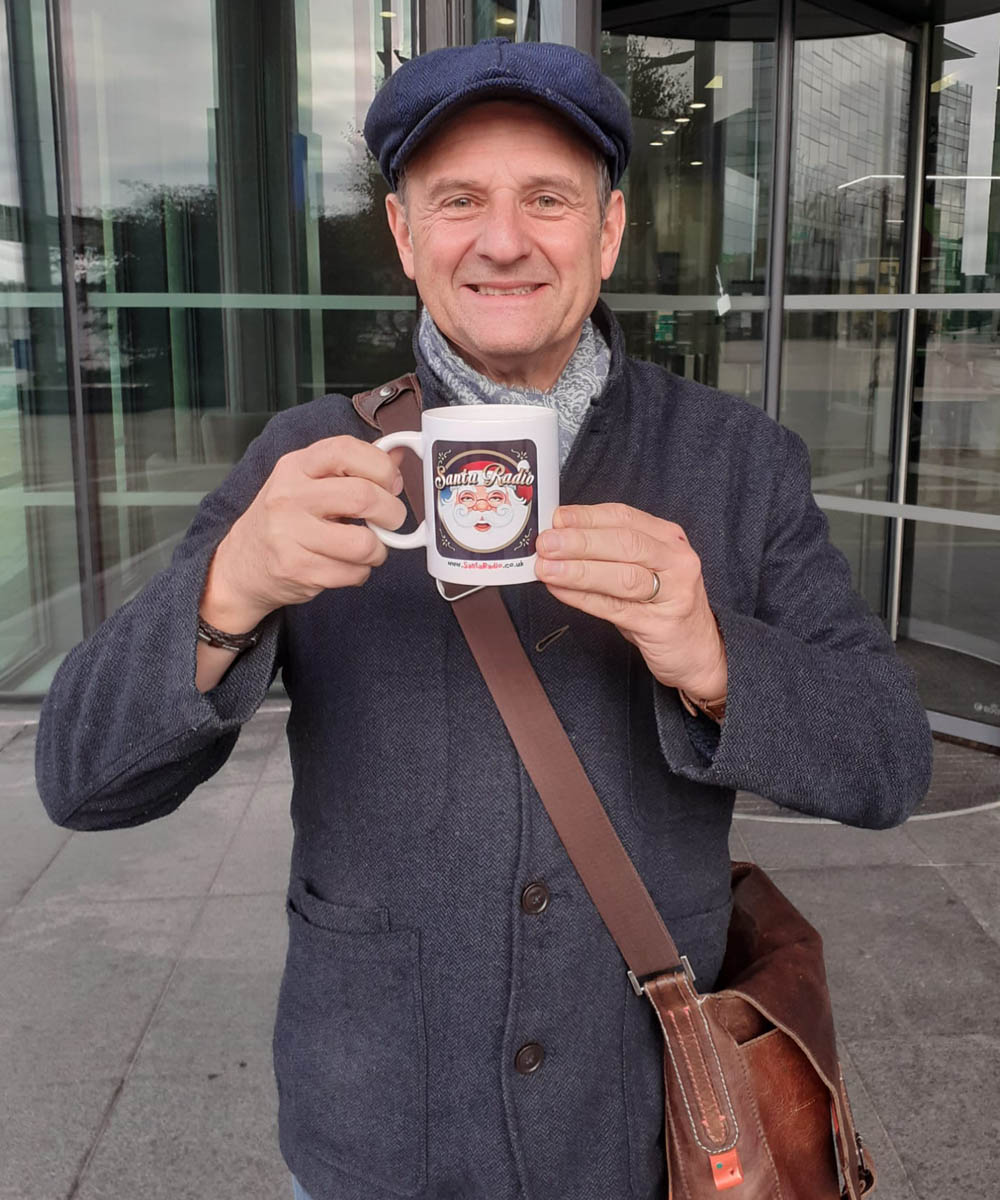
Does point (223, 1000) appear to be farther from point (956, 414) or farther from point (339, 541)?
point (956, 414)

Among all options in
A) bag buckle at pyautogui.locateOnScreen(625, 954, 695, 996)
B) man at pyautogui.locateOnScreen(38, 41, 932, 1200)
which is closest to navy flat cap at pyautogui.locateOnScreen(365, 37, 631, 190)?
man at pyautogui.locateOnScreen(38, 41, 932, 1200)

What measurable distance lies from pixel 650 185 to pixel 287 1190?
4.68 meters

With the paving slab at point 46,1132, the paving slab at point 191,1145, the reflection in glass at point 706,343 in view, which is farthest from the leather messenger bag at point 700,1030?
the reflection in glass at point 706,343

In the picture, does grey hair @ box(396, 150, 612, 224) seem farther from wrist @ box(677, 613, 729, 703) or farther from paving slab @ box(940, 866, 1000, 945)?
paving slab @ box(940, 866, 1000, 945)

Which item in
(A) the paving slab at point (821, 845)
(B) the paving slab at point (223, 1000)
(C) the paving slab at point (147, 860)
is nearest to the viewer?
(B) the paving slab at point (223, 1000)

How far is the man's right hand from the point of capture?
1.23 metres

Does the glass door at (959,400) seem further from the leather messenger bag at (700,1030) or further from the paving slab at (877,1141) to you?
the leather messenger bag at (700,1030)

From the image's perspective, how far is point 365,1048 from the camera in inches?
57.8

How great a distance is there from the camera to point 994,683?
5723 mm

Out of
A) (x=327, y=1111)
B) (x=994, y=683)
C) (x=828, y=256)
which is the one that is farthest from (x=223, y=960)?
(x=828, y=256)

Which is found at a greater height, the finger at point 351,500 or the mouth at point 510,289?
the mouth at point 510,289

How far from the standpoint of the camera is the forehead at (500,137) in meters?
1.45

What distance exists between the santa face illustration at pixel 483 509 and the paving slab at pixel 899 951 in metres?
2.62

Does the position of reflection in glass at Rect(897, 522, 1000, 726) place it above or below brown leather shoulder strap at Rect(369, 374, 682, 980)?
below
